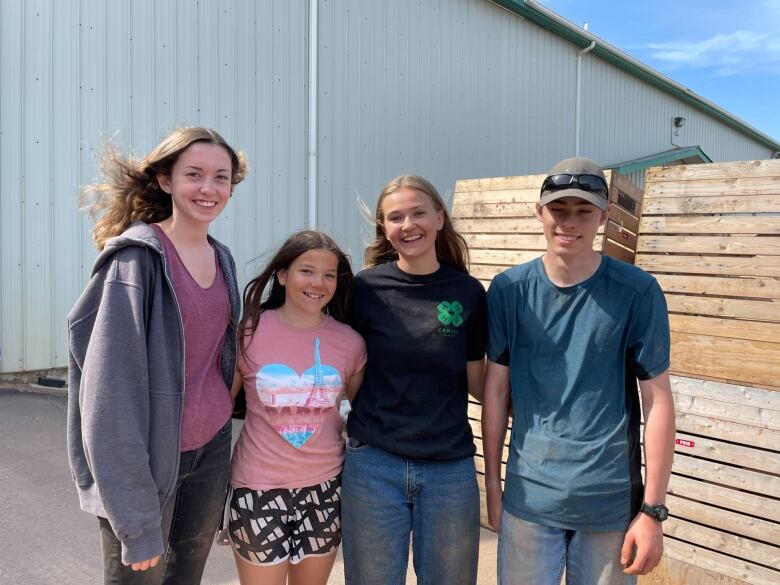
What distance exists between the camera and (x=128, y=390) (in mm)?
1698

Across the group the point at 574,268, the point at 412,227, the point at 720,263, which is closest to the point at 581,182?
the point at 574,268

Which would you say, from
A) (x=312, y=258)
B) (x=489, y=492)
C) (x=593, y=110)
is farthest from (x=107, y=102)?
(x=593, y=110)

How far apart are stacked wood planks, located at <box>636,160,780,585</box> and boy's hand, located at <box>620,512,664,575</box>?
1589 millimetres

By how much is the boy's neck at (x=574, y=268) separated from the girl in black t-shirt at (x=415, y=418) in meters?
0.36

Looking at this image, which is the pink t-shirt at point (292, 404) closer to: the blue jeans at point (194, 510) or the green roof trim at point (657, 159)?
the blue jeans at point (194, 510)

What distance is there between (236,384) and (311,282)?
0.47 metres

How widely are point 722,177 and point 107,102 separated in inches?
219

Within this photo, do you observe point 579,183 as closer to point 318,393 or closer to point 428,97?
point 318,393

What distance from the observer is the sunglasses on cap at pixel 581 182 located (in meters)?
1.98

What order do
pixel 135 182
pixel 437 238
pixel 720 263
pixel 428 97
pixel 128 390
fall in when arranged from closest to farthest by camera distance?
pixel 128 390, pixel 135 182, pixel 437 238, pixel 720 263, pixel 428 97

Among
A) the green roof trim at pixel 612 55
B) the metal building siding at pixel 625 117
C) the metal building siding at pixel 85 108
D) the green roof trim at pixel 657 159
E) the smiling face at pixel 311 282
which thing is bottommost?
the smiling face at pixel 311 282

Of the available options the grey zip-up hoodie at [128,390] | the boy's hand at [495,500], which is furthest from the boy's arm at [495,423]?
the grey zip-up hoodie at [128,390]

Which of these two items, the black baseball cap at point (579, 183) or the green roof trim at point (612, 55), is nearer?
the black baseball cap at point (579, 183)

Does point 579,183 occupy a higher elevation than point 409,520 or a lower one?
higher
